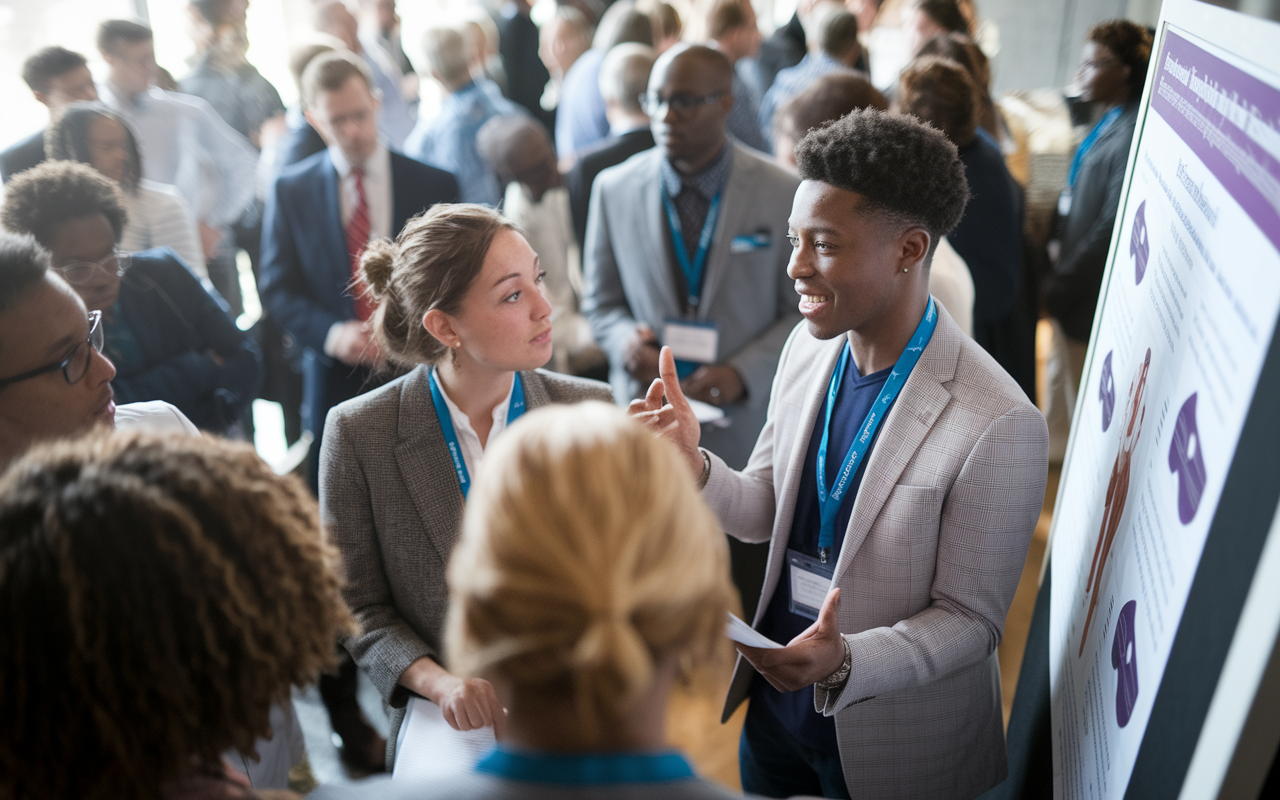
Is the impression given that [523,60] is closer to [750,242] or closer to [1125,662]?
[750,242]

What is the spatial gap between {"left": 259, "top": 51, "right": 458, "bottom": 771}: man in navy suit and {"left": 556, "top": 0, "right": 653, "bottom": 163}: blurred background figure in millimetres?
1845

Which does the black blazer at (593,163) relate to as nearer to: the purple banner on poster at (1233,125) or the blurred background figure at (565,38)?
the blurred background figure at (565,38)

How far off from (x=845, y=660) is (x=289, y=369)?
157 inches

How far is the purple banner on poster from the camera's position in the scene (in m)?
0.78

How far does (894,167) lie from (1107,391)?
54 centimetres

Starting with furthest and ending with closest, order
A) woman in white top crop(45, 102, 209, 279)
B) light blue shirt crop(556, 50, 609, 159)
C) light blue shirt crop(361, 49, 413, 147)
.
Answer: light blue shirt crop(361, 49, 413, 147) → light blue shirt crop(556, 50, 609, 159) → woman in white top crop(45, 102, 209, 279)

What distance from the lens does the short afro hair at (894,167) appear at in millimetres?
1527

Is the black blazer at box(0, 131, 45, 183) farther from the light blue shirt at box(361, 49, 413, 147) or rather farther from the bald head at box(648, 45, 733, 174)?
the light blue shirt at box(361, 49, 413, 147)

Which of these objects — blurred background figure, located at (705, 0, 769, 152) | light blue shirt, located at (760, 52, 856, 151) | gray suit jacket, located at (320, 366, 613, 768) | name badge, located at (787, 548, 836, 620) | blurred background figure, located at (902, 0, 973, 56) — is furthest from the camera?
blurred background figure, located at (705, 0, 769, 152)

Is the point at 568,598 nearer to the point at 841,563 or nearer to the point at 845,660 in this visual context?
the point at 845,660

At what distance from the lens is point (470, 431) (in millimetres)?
1783

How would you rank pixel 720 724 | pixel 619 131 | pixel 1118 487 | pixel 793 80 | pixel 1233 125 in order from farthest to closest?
pixel 793 80
pixel 619 131
pixel 720 724
pixel 1118 487
pixel 1233 125

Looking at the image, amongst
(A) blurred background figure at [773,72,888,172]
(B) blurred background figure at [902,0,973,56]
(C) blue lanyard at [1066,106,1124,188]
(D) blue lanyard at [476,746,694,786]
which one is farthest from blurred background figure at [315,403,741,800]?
(B) blurred background figure at [902,0,973,56]

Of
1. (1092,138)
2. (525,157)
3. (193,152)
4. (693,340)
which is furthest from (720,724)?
(193,152)
